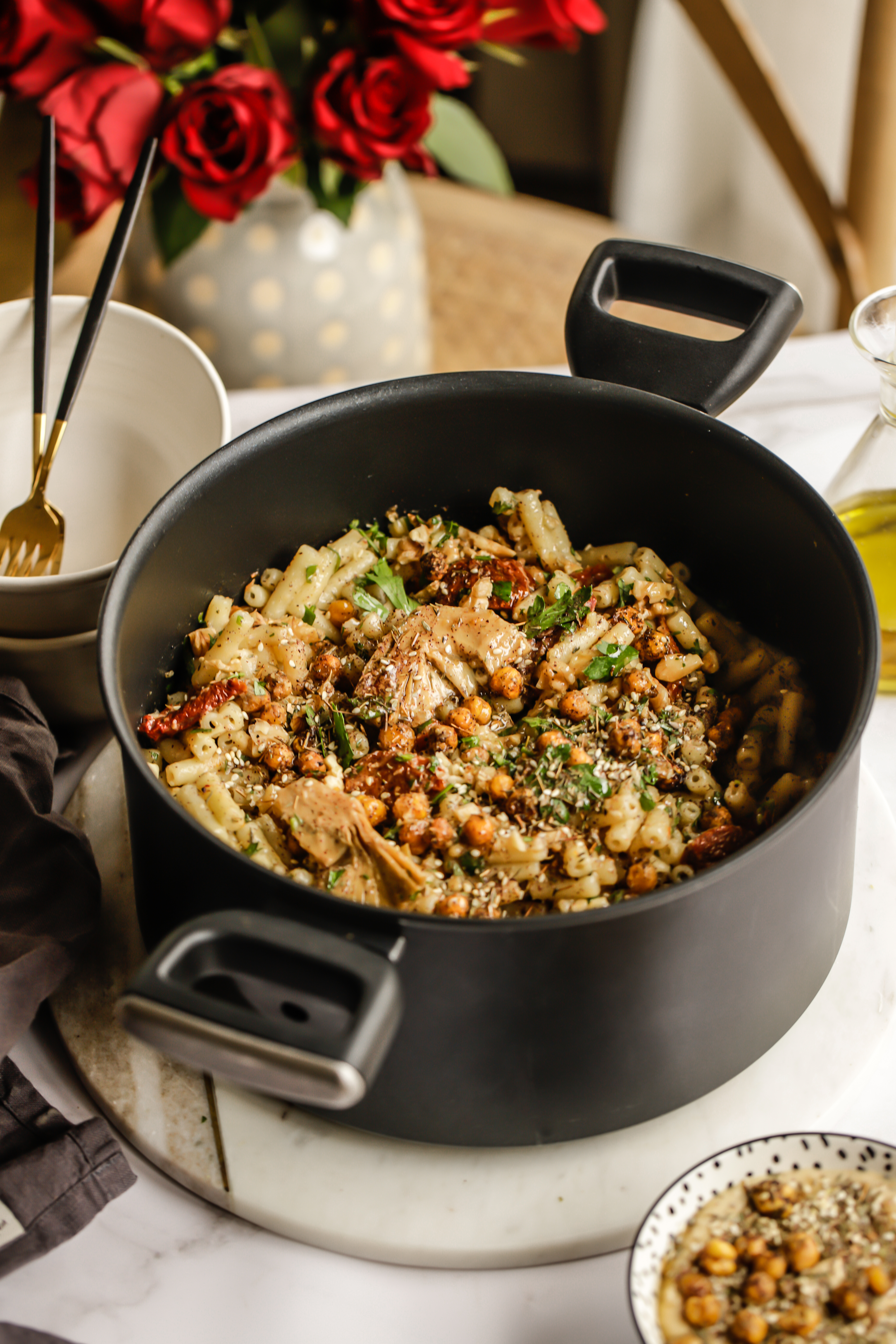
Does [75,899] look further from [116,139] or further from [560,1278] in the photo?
[116,139]

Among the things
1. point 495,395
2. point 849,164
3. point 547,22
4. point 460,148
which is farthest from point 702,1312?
point 849,164

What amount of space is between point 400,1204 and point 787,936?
0.44m

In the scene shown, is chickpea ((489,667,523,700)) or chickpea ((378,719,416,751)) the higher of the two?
chickpea ((489,667,523,700))

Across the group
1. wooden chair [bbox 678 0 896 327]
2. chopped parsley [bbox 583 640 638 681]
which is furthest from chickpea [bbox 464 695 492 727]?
→ wooden chair [bbox 678 0 896 327]

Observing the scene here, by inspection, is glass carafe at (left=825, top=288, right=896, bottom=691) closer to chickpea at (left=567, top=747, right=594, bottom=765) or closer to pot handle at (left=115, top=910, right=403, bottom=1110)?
chickpea at (left=567, top=747, right=594, bottom=765)

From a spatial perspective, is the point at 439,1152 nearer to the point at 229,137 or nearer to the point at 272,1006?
the point at 272,1006

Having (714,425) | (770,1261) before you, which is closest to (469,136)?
(714,425)

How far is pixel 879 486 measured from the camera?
1574 mm

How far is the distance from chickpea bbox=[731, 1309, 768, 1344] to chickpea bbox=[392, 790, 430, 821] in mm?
520

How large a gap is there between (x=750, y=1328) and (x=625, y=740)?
570 mm

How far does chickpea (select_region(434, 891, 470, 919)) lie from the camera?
1.12 meters

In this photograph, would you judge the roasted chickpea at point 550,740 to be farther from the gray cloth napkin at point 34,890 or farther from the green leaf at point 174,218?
the green leaf at point 174,218

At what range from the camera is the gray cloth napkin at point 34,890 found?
3.87ft

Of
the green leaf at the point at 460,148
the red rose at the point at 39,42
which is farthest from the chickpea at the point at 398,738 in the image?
the green leaf at the point at 460,148
